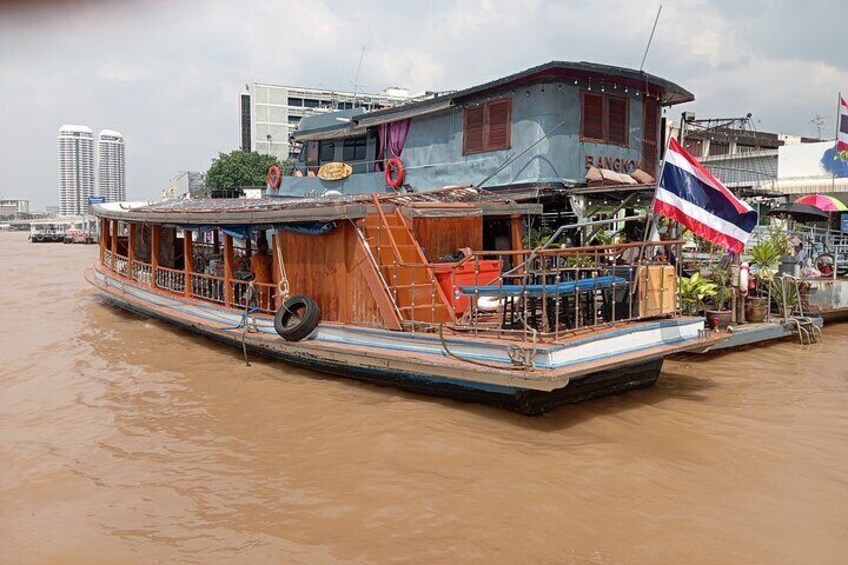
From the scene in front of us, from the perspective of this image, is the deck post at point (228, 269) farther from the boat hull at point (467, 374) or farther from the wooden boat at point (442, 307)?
the boat hull at point (467, 374)

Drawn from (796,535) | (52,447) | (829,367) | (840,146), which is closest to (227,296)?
(52,447)

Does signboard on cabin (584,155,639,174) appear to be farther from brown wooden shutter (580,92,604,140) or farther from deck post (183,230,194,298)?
deck post (183,230,194,298)

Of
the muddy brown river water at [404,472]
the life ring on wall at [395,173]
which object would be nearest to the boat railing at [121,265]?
the muddy brown river water at [404,472]

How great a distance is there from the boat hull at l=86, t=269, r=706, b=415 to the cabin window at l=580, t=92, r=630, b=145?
652 centimetres

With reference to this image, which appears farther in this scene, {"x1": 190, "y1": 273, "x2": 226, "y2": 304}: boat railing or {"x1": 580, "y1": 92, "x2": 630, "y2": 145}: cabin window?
{"x1": 580, "y1": 92, "x2": 630, "y2": 145}: cabin window

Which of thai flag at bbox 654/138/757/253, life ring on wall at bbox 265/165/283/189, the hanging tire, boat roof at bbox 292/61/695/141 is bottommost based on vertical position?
the hanging tire

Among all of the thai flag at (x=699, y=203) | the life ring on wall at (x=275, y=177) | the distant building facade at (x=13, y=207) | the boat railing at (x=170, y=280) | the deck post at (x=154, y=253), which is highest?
the distant building facade at (x=13, y=207)

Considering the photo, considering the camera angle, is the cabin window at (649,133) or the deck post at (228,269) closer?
the deck post at (228,269)

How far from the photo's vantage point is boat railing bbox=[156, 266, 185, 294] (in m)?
11.8

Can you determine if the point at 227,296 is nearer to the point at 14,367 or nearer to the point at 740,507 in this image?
the point at 14,367

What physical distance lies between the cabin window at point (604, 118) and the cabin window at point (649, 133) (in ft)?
2.25

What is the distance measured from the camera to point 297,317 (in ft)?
27.8

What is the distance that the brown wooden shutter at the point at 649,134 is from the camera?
45.5ft

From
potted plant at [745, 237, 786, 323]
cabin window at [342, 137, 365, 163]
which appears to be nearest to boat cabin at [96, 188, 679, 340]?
potted plant at [745, 237, 786, 323]
